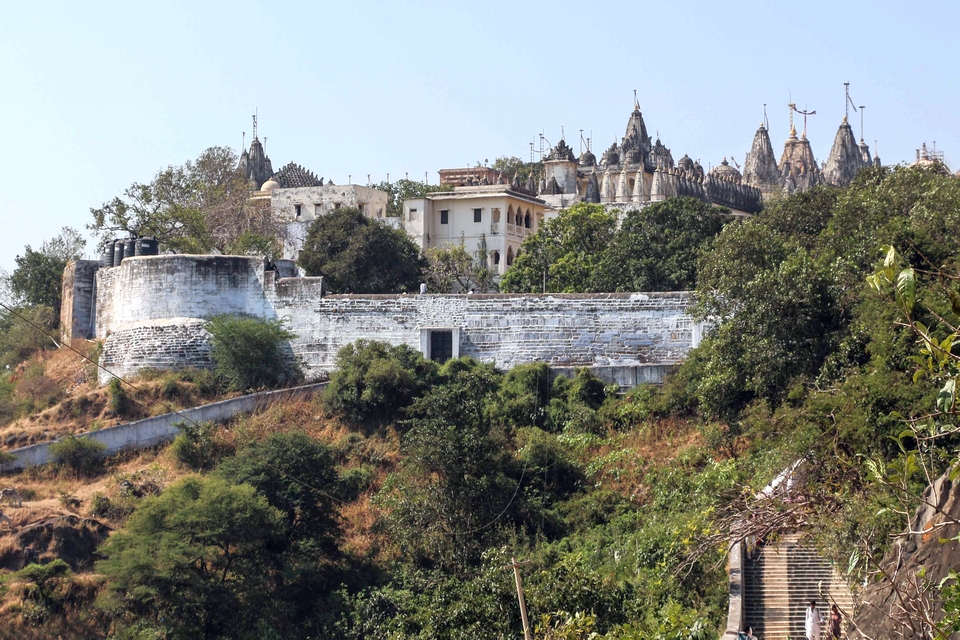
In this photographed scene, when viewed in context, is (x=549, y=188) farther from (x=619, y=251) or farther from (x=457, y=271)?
(x=619, y=251)

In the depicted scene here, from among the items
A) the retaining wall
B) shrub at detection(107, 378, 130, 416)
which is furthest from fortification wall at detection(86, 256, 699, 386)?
the retaining wall

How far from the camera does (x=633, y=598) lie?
17.9 metres

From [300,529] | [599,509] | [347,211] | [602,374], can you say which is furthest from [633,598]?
[347,211]

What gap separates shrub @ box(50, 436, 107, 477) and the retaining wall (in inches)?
8.7

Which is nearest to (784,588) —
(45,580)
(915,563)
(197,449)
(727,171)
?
(915,563)

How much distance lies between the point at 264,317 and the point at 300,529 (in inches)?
307

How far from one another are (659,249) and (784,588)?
19.5m

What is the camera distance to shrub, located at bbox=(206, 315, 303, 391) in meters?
29.0

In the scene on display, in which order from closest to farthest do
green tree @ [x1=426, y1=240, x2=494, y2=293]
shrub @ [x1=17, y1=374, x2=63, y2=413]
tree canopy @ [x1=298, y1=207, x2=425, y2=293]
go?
1. shrub @ [x1=17, y1=374, x2=63, y2=413]
2. tree canopy @ [x1=298, y1=207, x2=425, y2=293]
3. green tree @ [x1=426, y1=240, x2=494, y2=293]

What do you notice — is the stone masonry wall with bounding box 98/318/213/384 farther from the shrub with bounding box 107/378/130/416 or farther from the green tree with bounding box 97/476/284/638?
the green tree with bounding box 97/476/284/638

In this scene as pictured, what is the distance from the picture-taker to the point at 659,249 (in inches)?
1414

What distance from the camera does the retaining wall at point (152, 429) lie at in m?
27.3

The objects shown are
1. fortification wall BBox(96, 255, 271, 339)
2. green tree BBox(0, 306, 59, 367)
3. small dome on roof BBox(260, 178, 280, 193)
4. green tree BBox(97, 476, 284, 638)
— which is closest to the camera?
green tree BBox(97, 476, 284, 638)

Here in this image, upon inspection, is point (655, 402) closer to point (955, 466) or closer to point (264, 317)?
point (264, 317)
